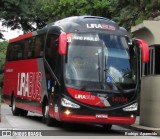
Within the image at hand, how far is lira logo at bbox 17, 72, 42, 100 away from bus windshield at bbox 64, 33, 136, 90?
3.36 m

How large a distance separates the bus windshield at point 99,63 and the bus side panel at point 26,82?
267 cm

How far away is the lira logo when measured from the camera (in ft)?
60.9

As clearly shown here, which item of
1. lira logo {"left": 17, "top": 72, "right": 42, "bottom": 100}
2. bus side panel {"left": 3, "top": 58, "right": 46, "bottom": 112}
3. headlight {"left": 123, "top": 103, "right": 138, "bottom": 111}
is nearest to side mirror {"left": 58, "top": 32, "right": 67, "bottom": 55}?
headlight {"left": 123, "top": 103, "right": 138, "bottom": 111}

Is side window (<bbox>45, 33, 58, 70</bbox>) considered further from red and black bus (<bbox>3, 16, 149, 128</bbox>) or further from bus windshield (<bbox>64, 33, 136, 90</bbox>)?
bus windshield (<bbox>64, 33, 136, 90</bbox>)

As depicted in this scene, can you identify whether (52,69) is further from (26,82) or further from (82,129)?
(26,82)

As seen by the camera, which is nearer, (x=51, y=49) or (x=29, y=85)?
(x=51, y=49)

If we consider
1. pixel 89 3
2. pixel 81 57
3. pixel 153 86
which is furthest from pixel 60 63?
pixel 89 3

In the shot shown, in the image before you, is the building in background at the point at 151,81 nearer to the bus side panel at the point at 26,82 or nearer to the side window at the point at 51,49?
the side window at the point at 51,49

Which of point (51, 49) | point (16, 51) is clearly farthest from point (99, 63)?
point (16, 51)

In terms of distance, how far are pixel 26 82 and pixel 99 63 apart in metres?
6.05

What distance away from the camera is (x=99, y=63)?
15195 mm

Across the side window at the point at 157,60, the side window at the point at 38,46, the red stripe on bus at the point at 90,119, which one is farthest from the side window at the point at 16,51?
the red stripe on bus at the point at 90,119

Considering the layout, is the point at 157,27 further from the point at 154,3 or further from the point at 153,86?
the point at 154,3

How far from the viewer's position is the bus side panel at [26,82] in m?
18.3
